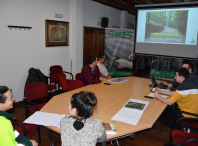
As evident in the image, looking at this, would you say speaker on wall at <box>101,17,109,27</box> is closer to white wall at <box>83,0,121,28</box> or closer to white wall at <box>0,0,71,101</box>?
white wall at <box>83,0,121,28</box>

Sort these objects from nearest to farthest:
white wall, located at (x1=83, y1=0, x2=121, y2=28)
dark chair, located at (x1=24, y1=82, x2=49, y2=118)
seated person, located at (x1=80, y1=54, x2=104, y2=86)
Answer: dark chair, located at (x1=24, y1=82, x2=49, y2=118)
seated person, located at (x1=80, y1=54, x2=104, y2=86)
white wall, located at (x1=83, y1=0, x2=121, y2=28)

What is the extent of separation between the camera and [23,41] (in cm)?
424

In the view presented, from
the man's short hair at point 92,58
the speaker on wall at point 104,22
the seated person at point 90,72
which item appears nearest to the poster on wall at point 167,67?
the speaker on wall at point 104,22

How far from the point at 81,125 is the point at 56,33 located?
14.0 feet

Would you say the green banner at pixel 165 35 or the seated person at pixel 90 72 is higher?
the green banner at pixel 165 35

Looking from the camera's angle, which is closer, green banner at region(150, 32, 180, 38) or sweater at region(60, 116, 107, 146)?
sweater at region(60, 116, 107, 146)

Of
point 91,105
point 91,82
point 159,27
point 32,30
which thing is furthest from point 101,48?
point 91,105

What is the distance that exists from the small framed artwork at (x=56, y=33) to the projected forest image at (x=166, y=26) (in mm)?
2533

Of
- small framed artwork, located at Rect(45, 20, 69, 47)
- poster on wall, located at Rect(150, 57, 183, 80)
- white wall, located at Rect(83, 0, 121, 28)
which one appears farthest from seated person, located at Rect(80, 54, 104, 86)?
poster on wall, located at Rect(150, 57, 183, 80)

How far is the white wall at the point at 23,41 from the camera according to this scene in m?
3.87

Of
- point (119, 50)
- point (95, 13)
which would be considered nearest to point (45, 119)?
point (119, 50)

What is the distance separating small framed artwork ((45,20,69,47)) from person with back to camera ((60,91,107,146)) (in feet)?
12.8

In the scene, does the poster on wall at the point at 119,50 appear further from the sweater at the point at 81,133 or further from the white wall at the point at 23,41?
the sweater at the point at 81,133

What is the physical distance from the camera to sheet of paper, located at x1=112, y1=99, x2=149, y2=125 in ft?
6.18
